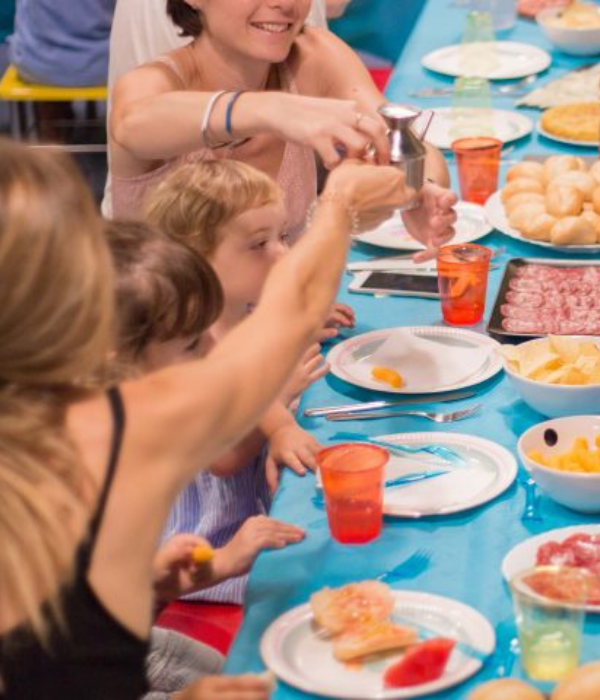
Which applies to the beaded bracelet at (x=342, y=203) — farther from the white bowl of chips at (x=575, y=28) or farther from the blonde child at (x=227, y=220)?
the white bowl of chips at (x=575, y=28)

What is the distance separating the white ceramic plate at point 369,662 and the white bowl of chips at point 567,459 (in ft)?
0.81

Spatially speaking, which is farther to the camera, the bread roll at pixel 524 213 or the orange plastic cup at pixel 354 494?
the bread roll at pixel 524 213

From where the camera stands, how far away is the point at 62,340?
1.19 m

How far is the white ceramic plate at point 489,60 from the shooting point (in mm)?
3736

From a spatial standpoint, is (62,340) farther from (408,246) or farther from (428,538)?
(408,246)

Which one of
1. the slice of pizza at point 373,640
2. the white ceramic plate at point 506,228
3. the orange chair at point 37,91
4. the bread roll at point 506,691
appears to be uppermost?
the bread roll at point 506,691

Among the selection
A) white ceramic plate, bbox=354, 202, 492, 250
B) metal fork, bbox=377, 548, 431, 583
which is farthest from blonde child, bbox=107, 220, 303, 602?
white ceramic plate, bbox=354, 202, 492, 250

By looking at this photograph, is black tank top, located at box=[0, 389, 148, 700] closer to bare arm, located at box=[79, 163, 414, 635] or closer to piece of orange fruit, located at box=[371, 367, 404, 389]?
bare arm, located at box=[79, 163, 414, 635]

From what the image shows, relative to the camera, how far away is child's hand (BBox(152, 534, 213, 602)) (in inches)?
67.3

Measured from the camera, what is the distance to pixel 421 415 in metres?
2.02

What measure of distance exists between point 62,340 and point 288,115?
3.12 feet

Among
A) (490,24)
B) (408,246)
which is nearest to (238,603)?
(408,246)

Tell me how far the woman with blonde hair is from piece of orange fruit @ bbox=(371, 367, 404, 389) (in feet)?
2.57

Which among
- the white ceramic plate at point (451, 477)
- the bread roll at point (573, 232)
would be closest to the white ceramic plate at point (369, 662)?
the white ceramic plate at point (451, 477)
